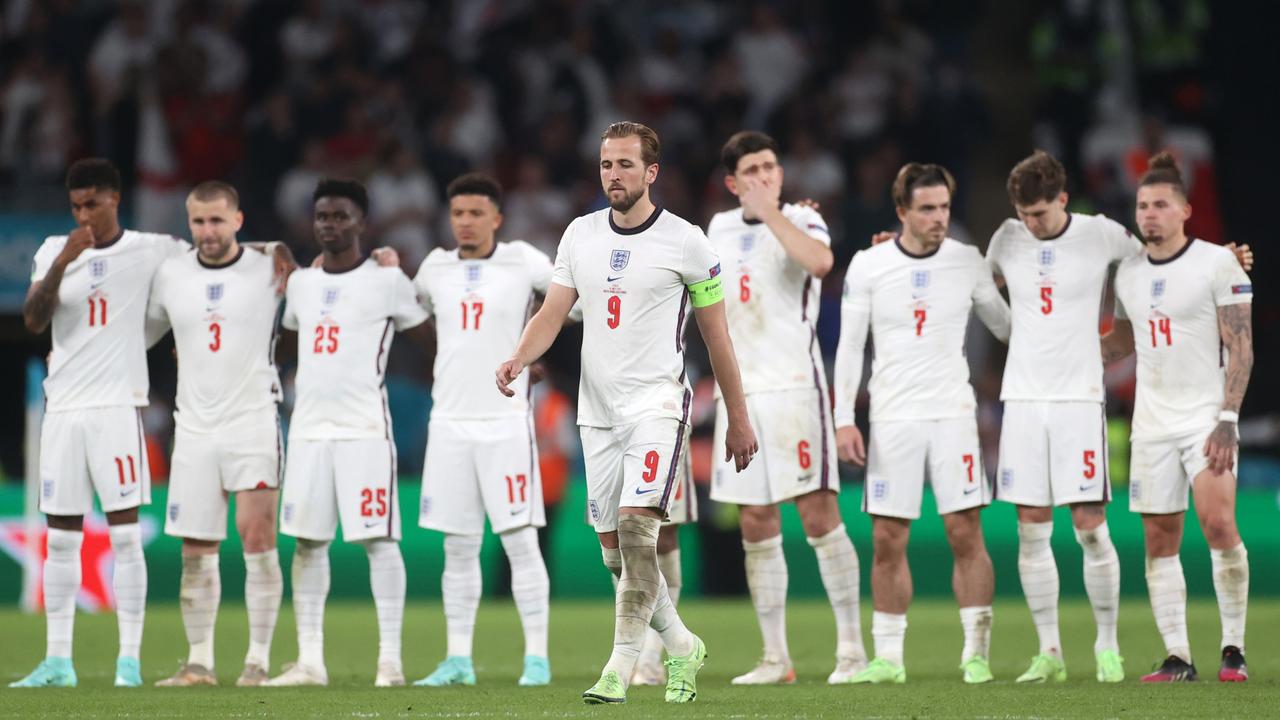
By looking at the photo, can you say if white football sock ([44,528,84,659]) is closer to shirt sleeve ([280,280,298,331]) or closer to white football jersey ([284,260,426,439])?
white football jersey ([284,260,426,439])

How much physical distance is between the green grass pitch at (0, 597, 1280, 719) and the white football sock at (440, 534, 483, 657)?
326 millimetres

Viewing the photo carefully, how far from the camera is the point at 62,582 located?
10.6 metres

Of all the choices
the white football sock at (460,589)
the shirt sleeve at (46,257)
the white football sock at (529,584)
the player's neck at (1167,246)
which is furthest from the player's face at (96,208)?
the player's neck at (1167,246)

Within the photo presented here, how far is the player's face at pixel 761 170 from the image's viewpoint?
34.8 feet

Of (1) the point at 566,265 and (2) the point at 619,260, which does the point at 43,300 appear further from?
(2) the point at 619,260

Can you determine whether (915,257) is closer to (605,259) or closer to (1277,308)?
(605,259)

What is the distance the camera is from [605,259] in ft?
28.6

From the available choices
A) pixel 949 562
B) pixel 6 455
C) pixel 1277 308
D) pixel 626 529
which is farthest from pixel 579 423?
pixel 1277 308

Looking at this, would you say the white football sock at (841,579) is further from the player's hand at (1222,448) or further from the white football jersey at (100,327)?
the white football jersey at (100,327)

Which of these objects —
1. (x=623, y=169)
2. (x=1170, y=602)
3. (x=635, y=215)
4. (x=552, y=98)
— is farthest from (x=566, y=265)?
(x=552, y=98)

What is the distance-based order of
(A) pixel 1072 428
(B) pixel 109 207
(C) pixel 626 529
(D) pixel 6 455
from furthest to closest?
(D) pixel 6 455 → (B) pixel 109 207 → (A) pixel 1072 428 → (C) pixel 626 529

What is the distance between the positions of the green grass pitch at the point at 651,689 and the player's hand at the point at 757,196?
2656 millimetres

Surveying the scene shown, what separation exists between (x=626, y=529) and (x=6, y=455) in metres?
11.3

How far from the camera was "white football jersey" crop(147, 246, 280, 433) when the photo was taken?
10.7 metres
